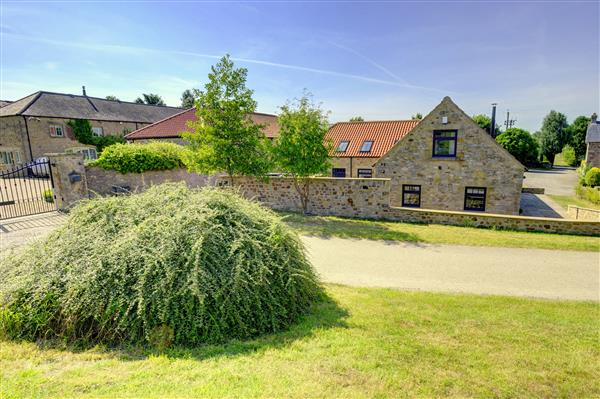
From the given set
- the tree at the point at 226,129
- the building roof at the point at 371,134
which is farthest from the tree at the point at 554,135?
the tree at the point at 226,129

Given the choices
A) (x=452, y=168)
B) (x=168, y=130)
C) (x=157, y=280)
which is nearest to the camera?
(x=157, y=280)

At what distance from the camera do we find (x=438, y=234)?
11859 mm

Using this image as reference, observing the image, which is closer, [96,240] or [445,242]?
[96,240]

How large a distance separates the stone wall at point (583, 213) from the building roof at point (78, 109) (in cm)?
4055

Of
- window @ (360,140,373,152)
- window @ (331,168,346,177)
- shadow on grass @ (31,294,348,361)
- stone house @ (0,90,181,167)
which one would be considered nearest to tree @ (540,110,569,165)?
window @ (360,140,373,152)

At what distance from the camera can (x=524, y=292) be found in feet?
23.7

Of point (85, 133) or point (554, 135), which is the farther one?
point (554, 135)

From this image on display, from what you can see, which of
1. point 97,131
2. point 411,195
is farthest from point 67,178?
point 97,131

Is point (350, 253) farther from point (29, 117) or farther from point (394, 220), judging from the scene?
point (29, 117)

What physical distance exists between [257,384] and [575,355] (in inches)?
180

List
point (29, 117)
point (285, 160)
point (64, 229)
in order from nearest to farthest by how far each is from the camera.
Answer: point (64, 229)
point (285, 160)
point (29, 117)

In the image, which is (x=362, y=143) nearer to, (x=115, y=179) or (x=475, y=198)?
(x=475, y=198)

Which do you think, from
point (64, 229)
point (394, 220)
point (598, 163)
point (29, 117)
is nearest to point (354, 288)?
point (64, 229)

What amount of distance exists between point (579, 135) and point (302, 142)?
5894cm
